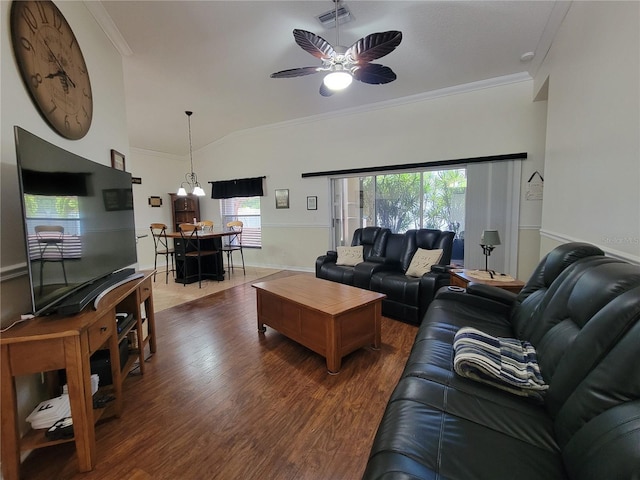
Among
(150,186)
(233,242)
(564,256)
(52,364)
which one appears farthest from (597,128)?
(150,186)

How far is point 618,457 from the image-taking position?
668 millimetres

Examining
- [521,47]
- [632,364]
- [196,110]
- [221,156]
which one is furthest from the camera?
[221,156]

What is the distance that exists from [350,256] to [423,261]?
1.06 meters

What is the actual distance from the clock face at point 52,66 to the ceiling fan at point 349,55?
1.54 meters

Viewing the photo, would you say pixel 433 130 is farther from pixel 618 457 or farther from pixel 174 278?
pixel 174 278

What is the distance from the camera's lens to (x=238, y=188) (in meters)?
6.49

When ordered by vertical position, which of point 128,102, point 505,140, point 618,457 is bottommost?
point 618,457

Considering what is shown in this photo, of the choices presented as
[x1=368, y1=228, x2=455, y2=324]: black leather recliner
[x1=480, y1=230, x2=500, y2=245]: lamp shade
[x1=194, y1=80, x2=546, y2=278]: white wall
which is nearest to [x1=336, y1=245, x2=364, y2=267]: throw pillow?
[x1=368, y1=228, x2=455, y2=324]: black leather recliner

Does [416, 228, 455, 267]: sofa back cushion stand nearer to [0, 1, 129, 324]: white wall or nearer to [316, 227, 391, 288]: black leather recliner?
[316, 227, 391, 288]: black leather recliner

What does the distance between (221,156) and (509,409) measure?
22.8 feet

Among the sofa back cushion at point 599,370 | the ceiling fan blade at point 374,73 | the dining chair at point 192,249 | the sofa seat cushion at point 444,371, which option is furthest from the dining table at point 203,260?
the sofa back cushion at point 599,370

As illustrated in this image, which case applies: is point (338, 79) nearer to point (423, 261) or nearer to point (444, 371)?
point (423, 261)

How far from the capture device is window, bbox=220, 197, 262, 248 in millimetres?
6680

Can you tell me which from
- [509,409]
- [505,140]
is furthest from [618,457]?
[505,140]
